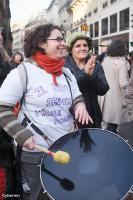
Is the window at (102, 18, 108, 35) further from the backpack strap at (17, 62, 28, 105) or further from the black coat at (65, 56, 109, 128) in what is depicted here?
the backpack strap at (17, 62, 28, 105)

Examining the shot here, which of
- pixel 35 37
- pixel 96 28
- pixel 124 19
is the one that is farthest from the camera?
pixel 96 28

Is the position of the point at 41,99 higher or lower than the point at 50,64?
lower

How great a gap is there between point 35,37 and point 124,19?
33.1m

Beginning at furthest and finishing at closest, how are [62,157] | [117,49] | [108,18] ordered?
[108,18], [117,49], [62,157]

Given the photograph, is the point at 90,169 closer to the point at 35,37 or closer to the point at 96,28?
the point at 35,37

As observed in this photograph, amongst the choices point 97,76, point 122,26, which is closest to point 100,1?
point 122,26

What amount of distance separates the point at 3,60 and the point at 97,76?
3.68 ft

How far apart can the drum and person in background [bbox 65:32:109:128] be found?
1448mm

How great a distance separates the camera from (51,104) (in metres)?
2.90

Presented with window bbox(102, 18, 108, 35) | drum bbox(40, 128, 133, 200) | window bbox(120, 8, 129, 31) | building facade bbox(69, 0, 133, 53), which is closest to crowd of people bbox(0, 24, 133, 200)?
drum bbox(40, 128, 133, 200)

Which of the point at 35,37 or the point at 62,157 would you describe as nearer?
the point at 62,157

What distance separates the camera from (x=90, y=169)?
97.0 inches

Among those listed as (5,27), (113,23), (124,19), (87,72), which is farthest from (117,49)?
(113,23)

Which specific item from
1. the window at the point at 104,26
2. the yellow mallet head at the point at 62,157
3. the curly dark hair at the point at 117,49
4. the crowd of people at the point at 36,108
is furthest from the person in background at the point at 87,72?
the window at the point at 104,26
